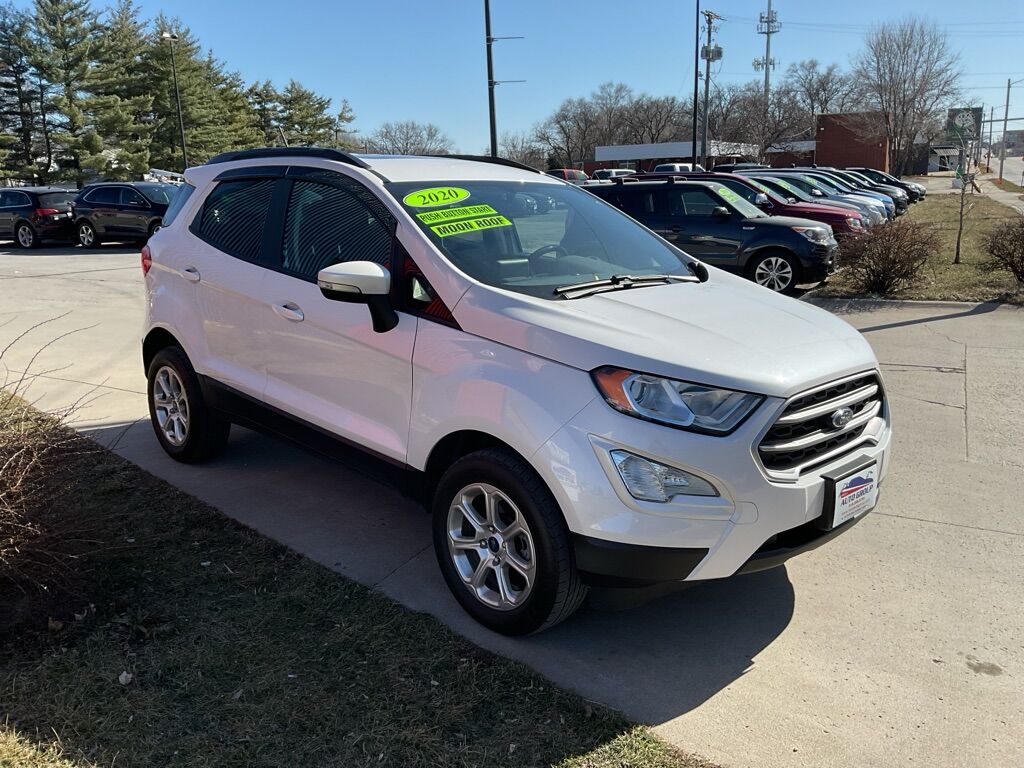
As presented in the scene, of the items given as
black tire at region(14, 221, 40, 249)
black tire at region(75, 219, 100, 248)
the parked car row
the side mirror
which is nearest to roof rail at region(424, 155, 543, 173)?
the side mirror

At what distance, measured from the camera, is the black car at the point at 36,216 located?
70.1 feet

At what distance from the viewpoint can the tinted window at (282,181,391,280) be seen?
3.75 meters

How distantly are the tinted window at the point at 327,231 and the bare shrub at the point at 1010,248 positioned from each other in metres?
10.0

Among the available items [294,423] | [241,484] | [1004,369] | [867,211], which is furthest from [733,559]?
[867,211]

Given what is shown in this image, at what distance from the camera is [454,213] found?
374 centimetres

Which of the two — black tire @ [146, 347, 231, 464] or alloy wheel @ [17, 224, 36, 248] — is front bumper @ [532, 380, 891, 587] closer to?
black tire @ [146, 347, 231, 464]

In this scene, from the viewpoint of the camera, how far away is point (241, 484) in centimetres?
487

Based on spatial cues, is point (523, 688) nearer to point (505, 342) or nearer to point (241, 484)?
point (505, 342)

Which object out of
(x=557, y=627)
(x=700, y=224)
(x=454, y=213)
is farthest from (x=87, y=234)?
(x=557, y=627)

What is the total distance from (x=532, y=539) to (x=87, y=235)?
2198 centimetres

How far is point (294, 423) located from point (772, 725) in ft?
8.72

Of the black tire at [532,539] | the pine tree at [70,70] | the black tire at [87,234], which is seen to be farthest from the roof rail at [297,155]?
the pine tree at [70,70]

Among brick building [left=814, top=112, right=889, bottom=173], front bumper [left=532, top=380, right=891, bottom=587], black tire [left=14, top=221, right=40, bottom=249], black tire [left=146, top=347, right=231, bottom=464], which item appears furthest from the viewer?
brick building [left=814, top=112, right=889, bottom=173]

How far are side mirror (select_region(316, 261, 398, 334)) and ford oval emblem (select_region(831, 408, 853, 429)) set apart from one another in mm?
1827
